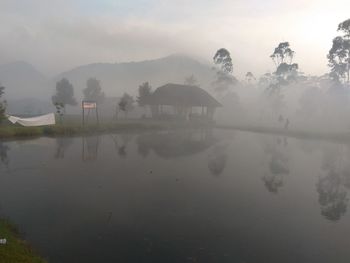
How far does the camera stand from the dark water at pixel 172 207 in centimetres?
1003

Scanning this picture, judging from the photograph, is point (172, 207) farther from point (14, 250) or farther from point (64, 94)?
point (64, 94)

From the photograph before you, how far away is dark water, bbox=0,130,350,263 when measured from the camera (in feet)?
32.9

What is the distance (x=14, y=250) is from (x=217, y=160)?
18668mm

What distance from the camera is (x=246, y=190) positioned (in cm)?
1706

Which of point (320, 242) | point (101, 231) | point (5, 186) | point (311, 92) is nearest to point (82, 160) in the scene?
point (5, 186)

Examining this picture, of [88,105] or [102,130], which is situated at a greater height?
[88,105]

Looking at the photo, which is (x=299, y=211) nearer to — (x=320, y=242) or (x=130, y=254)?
→ (x=320, y=242)

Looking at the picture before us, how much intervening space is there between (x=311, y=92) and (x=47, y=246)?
74.4 metres

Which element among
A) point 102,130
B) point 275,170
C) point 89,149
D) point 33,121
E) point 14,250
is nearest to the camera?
point 14,250

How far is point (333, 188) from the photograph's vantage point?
19.1 m

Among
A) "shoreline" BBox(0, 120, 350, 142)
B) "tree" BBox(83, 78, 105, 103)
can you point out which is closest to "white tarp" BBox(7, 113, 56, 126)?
"shoreline" BBox(0, 120, 350, 142)

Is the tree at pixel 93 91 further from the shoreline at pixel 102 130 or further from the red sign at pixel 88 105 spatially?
the red sign at pixel 88 105

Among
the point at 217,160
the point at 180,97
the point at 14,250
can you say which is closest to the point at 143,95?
the point at 180,97

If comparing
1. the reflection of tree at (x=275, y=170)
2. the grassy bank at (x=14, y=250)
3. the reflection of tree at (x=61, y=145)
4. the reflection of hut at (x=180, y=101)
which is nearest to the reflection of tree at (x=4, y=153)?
the reflection of tree at (x=61, y=145)
